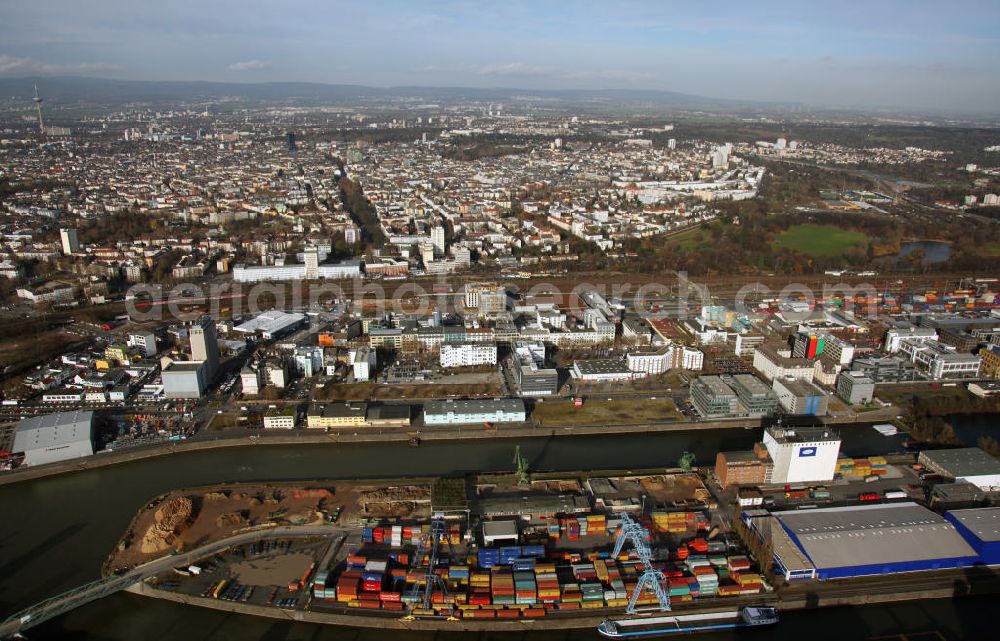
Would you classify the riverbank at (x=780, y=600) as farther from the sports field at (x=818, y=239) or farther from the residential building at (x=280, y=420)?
the sports field at (x=818, y=239)

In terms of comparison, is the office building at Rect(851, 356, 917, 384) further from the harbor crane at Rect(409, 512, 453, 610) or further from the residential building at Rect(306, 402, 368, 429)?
the residential building at Rect(306, 402, 368, 429)

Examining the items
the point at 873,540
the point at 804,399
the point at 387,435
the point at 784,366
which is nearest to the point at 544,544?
the point at 387,435

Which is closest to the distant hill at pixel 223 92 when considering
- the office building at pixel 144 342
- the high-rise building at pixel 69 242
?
the high-rise building at pixel 69 242

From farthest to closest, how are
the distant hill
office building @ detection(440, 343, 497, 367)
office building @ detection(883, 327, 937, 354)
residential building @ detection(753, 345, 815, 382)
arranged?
the distant hill, office building @ detection(883, 327, 937, 354), office building @ detection(440, 343, 497, 367), residential building @ detection(753, 345, 815, 382)

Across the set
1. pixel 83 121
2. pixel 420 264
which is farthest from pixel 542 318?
pixel 83 121

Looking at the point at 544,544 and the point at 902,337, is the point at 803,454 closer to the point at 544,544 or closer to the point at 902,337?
the point at 544,544

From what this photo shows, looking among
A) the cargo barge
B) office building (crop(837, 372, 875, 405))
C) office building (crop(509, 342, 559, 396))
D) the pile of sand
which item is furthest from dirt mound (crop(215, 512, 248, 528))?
office building (crop(837, 372, 875, 405))

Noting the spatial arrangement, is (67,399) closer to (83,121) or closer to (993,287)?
(993,287)
